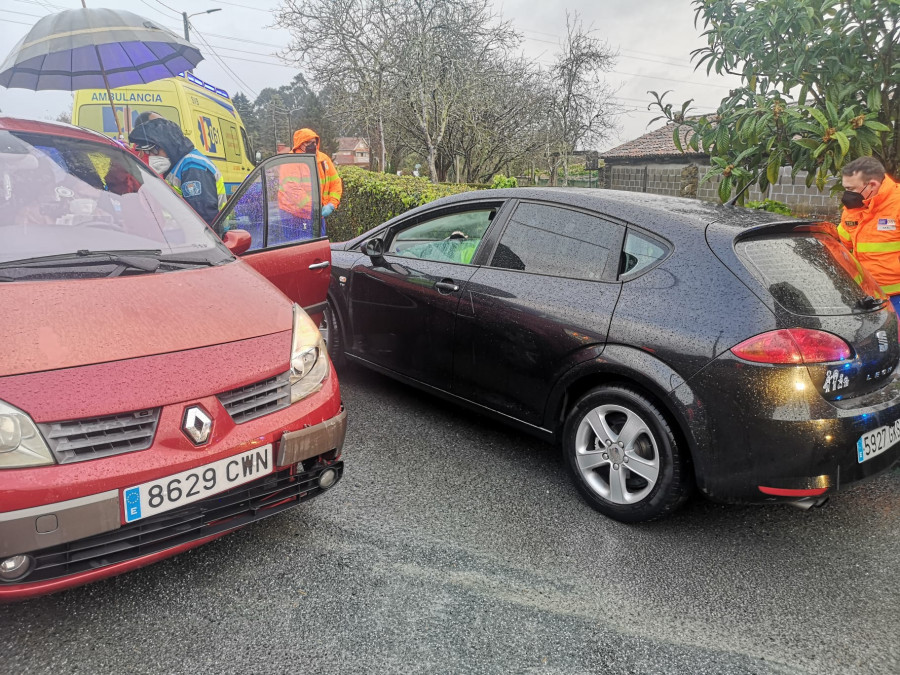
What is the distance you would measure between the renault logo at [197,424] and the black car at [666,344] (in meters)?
1.68

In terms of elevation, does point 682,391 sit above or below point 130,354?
below

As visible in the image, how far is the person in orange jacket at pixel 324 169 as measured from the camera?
6785 millimetres

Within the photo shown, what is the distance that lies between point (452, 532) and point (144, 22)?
489 centimetres

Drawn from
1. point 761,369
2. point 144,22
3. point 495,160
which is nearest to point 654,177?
point 495,160

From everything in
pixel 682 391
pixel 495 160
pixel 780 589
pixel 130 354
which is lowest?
pixel 780 589

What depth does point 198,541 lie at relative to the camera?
2203mm

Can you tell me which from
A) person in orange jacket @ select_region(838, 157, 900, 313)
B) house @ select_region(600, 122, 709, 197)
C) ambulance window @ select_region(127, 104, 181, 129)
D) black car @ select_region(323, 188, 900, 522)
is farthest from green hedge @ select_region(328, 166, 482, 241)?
house @ select_region(600, 122, 709, 197)

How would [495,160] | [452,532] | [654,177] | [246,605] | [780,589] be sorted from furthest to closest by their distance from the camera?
[654,177] < [495,160] < [452,532] < [780,589] < [246,605]

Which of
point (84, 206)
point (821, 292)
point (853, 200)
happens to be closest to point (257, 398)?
point (84, 206)

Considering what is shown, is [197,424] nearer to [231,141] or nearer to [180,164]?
[180,164]

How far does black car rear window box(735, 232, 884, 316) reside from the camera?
2.65 metres

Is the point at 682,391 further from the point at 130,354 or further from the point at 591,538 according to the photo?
the point at 130,354

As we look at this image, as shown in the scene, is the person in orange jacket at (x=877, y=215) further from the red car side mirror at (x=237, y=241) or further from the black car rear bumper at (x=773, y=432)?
the red car side mirror at (x=237, y=241)

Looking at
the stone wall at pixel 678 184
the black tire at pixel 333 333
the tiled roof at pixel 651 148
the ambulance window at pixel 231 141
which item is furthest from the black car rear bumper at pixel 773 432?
the tiled roof at pixel 651 148
